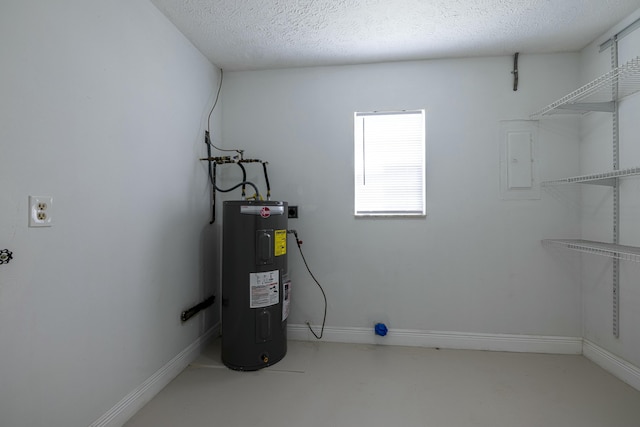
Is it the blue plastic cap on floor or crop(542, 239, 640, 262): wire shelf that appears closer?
crop(542, 239, 640, 262): wire shelf

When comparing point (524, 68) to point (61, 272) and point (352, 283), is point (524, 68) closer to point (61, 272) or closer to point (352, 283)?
point (352, 283)

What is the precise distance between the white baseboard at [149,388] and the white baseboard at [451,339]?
0.78 m

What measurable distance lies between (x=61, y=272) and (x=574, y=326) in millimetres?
3316

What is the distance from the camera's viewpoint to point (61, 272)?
3.88ft

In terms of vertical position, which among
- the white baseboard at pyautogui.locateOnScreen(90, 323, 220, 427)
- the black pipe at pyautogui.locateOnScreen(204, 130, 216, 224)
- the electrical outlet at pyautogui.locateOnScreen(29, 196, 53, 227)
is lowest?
the white baseboard at pyautogui.locateOnScreen(90, 323, 220, 427)

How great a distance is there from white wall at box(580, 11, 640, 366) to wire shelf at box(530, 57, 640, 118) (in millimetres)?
76

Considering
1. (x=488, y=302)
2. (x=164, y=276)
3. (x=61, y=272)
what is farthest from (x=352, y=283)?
(x=61, y=272)

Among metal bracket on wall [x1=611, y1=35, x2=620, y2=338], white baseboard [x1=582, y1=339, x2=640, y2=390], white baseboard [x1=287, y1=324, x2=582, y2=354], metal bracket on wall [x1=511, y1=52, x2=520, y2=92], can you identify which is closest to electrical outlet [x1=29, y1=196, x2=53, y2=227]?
white baseboard [x1=287, y1=324, x2=582, y2=354]

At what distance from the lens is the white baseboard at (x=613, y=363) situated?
1.79 m

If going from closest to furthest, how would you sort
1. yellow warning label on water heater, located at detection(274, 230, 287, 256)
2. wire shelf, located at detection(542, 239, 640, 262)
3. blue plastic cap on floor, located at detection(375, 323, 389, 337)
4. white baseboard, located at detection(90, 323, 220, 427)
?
white baseboard, located at detection(90, 323, 220, 427)
wire shelf, located at detection(542, 239, 640, 262)
yellow warning label on water heater, located at detection(274, 230, 287, 256)
blue plastic cap on floor, located at detection(375, 323, 389, 337)

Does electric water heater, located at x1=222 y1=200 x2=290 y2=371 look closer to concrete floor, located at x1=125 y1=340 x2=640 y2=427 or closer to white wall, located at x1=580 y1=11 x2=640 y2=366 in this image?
concrete floor, located at x1=125 y1=340 x2=640 y2=427

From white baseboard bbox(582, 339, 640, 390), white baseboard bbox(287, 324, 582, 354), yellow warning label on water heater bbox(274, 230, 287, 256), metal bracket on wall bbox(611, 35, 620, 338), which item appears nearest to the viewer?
white baseboard bbox(582, 339, 640, 390)

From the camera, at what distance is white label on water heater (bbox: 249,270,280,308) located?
6.43ft

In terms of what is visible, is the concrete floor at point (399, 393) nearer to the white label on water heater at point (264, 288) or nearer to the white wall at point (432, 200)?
the white wall at point (432, 200)
